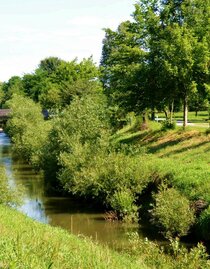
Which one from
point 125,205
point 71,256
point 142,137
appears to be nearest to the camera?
point 71,256

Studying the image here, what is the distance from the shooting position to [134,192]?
29609 millimetres

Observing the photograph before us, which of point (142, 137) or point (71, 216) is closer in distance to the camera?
point (71, 216)

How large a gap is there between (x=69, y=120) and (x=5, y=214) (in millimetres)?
15672

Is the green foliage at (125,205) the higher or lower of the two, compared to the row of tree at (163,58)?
lower

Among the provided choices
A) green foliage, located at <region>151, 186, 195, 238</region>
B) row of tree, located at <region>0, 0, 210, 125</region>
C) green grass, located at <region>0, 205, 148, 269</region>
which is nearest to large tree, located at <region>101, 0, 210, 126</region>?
row of tree, located at <region>0, 0, 210, 125</region>

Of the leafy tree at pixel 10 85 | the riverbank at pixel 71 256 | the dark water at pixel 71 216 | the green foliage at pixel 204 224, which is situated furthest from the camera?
the leafy tree at pixel 10 85

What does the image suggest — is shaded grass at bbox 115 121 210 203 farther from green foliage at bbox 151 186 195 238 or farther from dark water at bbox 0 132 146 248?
dark water at bbox 0 132 146 248

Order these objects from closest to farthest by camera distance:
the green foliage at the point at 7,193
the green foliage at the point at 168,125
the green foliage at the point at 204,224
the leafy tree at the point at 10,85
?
the green foliage at the point at 204,224
the green foliage at the point at 7,193
the green foliage at the point at 168,125
the leafy tree at the point at 10,85

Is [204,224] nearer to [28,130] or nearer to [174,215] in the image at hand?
[174,215]

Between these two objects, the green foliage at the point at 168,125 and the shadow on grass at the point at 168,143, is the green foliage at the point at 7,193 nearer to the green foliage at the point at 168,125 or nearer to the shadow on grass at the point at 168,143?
the shadow on grass at the point at 168,143

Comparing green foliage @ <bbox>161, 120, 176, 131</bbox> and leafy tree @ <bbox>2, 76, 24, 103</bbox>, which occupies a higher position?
leafy tree @ <bbox>2, 76, 24, 103</bbox>

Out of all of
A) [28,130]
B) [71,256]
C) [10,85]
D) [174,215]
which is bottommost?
[174,215]

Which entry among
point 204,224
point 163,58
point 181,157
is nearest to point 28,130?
point 163,58

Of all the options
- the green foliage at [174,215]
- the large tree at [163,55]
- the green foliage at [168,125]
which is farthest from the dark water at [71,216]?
the green foliage at [168,125]
